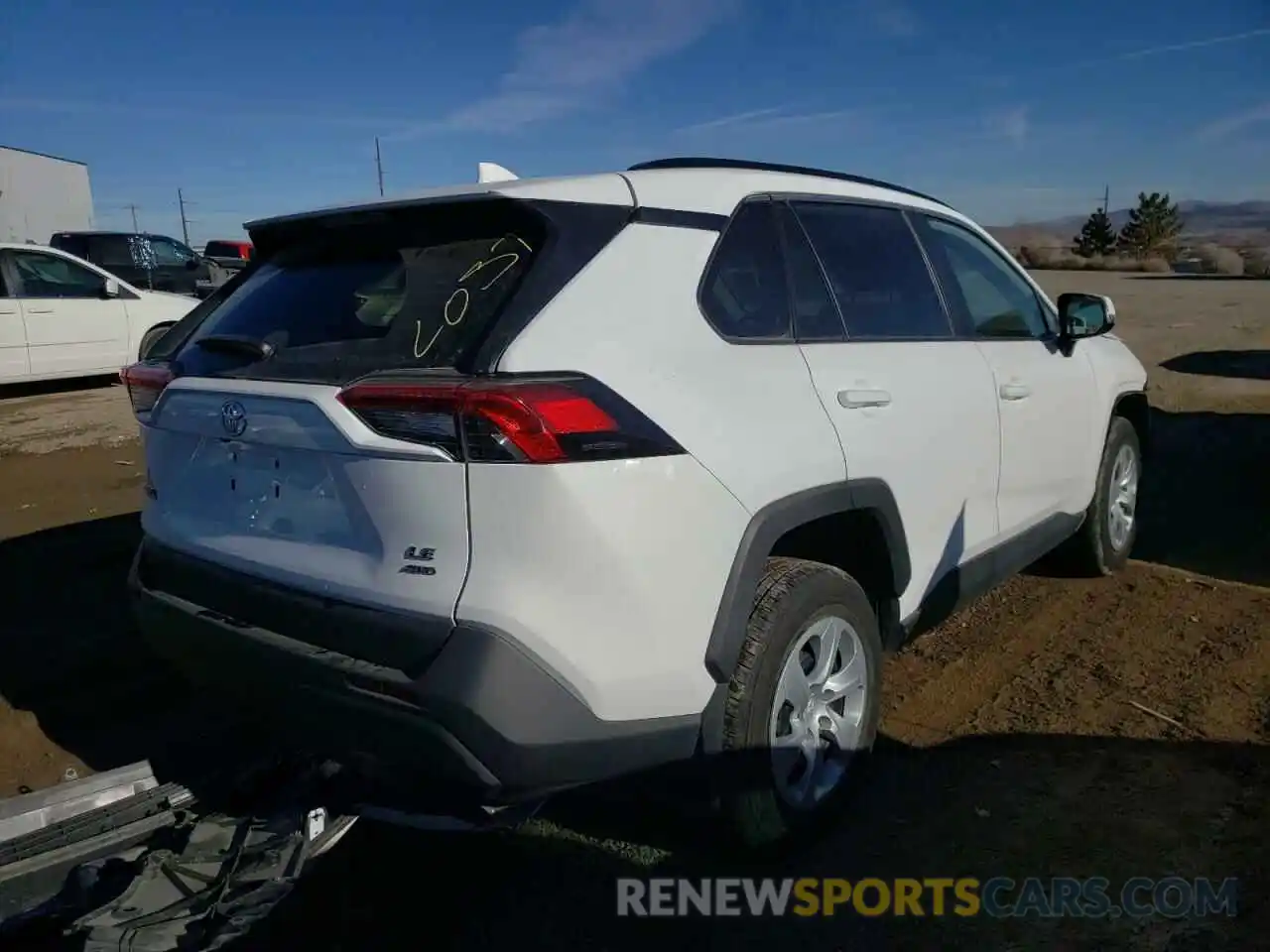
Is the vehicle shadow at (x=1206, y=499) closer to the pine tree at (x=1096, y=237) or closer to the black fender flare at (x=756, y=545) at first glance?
the black fender flare at (x=756, y=545)

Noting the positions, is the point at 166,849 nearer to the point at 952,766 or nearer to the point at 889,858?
the point at 889,858

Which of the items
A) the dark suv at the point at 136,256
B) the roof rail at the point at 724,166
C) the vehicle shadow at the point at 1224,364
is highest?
the dark suv at the point at 136,256

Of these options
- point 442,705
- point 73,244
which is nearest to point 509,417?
point 442,705

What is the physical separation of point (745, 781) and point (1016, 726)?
1451 mm

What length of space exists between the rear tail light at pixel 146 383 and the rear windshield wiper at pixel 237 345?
15 cm

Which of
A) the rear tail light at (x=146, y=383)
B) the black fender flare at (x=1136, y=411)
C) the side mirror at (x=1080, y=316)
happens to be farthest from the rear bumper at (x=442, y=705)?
the black fender flare at (x=1136, y=411)

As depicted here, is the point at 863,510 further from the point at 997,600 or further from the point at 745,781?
the point at 997,600

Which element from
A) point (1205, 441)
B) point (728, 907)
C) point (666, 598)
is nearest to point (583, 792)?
point (728, 907)

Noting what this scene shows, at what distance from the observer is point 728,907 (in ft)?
8.59

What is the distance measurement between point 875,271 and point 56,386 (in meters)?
12.3

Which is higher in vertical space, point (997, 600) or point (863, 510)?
point (863, 510)

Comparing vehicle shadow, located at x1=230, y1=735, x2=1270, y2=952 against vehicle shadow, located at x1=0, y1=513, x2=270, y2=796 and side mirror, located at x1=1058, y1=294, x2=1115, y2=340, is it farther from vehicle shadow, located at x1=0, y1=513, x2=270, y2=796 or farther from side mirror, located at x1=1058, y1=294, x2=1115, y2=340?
side mirror, located at x1=1058, y1=294, x2=1115, y2=340

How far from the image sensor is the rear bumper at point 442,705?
81.7 inches

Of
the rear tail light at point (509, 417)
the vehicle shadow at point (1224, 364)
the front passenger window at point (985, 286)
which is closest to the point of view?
the rear tail light at point (509, 417)
